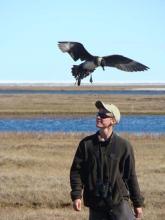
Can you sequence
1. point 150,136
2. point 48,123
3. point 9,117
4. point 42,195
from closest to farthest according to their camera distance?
point 42,195 < point 150,136 < point 48,123 < point 9,117

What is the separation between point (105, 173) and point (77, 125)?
38314 mm

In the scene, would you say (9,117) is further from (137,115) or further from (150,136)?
(150,136)

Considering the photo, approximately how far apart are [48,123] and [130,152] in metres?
39.6

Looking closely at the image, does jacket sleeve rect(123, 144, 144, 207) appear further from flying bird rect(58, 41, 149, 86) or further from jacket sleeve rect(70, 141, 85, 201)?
flying bird rect(58, 41, 149, 86)

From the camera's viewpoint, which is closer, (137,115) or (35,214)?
(35,214)

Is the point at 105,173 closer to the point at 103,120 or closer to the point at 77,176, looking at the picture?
the point at 77,176

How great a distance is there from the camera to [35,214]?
482 inches

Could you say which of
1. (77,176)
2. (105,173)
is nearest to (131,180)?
(105,173)

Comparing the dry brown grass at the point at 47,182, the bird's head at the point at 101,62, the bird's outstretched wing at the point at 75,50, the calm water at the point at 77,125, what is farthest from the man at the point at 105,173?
the calm water at the point at 77,125

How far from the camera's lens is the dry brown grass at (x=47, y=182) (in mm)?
12555

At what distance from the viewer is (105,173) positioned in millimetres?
6785

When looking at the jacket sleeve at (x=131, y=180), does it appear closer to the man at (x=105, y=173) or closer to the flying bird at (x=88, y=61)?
the man at (x=105, y=173)

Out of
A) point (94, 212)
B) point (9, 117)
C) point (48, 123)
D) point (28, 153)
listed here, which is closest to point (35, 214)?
point (94, 212)

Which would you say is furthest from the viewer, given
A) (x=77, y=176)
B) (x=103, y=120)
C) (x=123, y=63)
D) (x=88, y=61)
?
(x=77, y=176)
